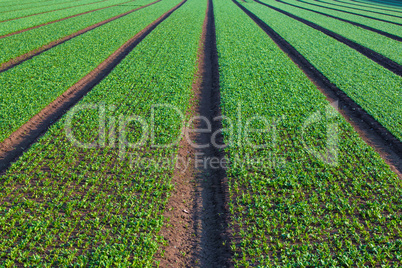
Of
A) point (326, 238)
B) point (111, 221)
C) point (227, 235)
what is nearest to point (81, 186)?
point (111, 221)

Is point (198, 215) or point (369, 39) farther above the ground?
point (369, 39)

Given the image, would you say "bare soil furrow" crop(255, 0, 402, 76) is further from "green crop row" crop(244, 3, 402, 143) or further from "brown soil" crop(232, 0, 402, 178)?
"brown soil" crop(232, 0, 402, 178)

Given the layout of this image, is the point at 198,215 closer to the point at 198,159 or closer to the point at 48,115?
the point at 198,159

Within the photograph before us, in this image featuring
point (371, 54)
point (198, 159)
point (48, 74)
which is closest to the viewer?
point (198, 159)

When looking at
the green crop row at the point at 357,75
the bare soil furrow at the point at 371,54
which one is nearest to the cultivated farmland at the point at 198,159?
the green crop row at the point at 357,75

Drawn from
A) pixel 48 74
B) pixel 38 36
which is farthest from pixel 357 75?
pixel 38 36

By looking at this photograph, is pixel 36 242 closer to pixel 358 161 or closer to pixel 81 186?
pixel 81 186
